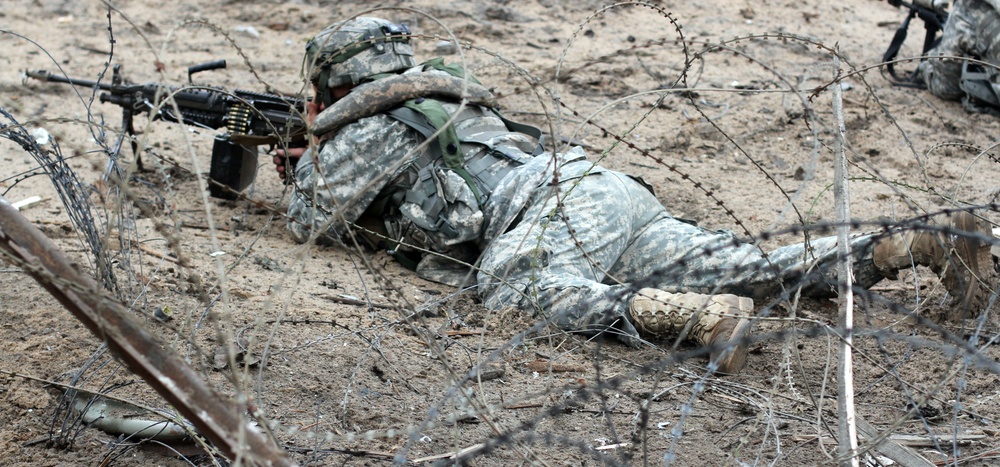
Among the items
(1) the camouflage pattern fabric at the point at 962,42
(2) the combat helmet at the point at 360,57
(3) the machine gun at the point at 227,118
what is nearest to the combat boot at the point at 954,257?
(2) the combat helmet at the point at 360,57

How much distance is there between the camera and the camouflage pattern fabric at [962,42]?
5.86 metres

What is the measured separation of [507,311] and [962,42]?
14.6 ft

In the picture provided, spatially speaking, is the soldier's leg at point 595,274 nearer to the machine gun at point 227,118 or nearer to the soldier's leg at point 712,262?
the soldier's leg at point 712,262

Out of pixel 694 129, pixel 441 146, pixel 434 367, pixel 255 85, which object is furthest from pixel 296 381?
pixel 255 85

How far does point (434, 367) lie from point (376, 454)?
2.03 feet

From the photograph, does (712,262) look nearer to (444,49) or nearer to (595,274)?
(595,274)

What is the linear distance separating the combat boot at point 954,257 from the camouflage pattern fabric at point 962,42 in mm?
2835

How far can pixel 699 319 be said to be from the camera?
305 cm

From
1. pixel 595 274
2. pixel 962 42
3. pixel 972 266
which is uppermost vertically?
pixel 962 42

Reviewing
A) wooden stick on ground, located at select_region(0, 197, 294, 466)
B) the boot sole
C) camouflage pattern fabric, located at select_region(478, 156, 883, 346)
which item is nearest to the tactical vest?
camouflage pattern fabric, located at select_region(478, 156, 883, 346)

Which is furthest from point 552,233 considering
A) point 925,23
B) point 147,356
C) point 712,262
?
point 925,23

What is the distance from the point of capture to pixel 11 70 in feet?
21.6

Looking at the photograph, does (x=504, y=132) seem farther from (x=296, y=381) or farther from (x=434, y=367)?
(x=296, y=381)

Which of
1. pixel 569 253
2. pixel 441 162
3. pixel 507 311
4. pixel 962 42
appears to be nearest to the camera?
pixel 507 311
